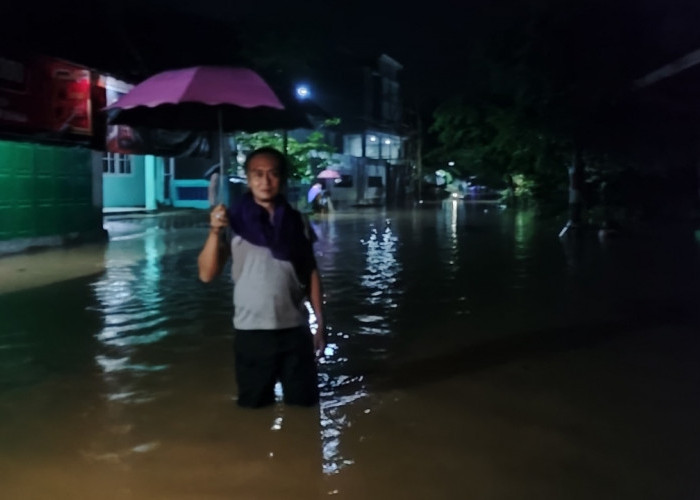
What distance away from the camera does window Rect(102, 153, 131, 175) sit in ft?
101

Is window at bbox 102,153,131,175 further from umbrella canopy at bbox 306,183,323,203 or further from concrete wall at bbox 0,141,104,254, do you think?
concrete wall at bbox 0,141,104,254

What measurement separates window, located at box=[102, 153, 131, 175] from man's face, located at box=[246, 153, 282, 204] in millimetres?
26411

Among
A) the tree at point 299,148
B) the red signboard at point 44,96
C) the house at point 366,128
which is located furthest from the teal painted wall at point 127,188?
the red signboard at point 44,96

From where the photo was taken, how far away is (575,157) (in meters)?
20.5

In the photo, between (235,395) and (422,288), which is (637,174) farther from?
(235,395)

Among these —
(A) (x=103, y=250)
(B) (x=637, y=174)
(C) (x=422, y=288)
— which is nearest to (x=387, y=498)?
(C) (x=422, y=288)

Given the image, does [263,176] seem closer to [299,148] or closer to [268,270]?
[268,270]

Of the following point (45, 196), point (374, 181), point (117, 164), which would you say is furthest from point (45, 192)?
point (374, 181)

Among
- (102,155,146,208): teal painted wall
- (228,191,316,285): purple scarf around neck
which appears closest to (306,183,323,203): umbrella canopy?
(102,155,146,208): teal painted wall

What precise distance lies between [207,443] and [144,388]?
1.45 metres

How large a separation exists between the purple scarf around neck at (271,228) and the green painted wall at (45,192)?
12.2 meters

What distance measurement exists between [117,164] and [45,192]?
1401cm

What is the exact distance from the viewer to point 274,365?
5520 millimetres

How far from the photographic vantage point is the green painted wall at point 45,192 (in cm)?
1636
